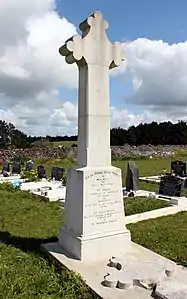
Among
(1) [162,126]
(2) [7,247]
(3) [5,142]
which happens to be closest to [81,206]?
(2) [7,247]

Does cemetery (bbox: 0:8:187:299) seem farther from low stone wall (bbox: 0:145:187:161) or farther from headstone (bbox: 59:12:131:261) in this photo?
low stone wall (bbox: 0:145:187:161)

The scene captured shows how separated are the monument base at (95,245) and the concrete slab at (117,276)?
0.09 m

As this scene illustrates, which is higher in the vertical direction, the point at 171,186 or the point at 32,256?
the point at 171,186

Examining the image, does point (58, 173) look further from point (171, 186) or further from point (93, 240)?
point (93, 240)

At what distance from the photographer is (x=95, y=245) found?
4.98 meters

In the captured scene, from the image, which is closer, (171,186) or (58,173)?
(171,186)

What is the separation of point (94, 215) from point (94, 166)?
0.71m

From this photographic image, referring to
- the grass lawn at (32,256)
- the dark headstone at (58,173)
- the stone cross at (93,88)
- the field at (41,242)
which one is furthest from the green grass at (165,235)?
the dark headstone at (58,173)

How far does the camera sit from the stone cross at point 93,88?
16.8 ft

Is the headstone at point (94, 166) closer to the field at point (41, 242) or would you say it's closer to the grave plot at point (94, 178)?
the grave plot at point (94, 178)

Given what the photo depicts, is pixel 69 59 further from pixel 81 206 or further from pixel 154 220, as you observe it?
pixel 154 220

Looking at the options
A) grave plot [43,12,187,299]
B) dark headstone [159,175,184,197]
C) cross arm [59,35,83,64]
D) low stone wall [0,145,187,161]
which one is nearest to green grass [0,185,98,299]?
grave plot [43,12,187,299]

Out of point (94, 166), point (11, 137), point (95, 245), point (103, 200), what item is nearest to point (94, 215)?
point (103, 200)

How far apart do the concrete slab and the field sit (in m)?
0.13
